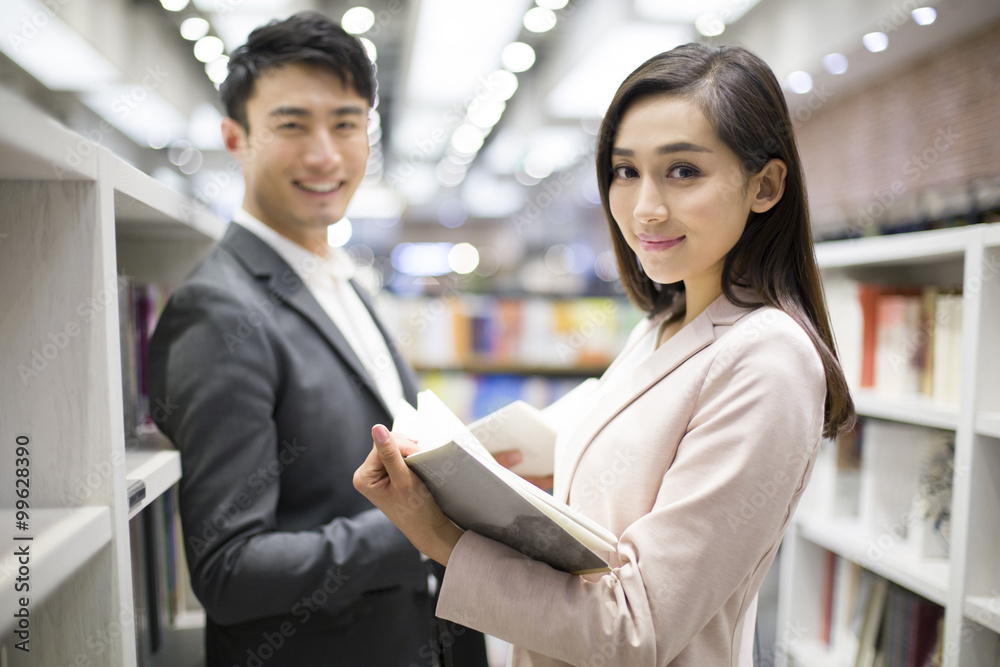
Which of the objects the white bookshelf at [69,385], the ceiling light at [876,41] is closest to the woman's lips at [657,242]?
the white bookshelf at [69,385]

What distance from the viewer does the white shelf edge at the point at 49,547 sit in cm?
69

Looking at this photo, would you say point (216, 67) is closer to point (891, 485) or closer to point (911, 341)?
point (911, 341)

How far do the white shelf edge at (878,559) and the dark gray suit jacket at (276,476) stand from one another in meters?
1.31

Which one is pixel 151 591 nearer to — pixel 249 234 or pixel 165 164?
pixel 249 234

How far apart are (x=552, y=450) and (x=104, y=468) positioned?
872mm

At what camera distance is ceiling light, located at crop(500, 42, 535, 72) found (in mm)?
4388

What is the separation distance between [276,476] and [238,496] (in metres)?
0.09

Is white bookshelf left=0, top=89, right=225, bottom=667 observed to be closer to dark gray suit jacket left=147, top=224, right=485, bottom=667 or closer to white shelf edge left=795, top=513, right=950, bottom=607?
dark gray suit jacket left=147, top=224, right=485, bottom=667

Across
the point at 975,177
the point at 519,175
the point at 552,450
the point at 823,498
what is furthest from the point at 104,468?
the point at 519,175

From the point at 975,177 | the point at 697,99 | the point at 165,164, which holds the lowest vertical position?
the point at 697,99

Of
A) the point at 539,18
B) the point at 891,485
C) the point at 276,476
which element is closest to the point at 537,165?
the point at 539,18

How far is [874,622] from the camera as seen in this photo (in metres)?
1.99

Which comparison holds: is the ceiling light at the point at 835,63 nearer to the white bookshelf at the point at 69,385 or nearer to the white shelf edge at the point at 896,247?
the white shelf edge at the point at 896,247

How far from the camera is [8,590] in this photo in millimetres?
669
